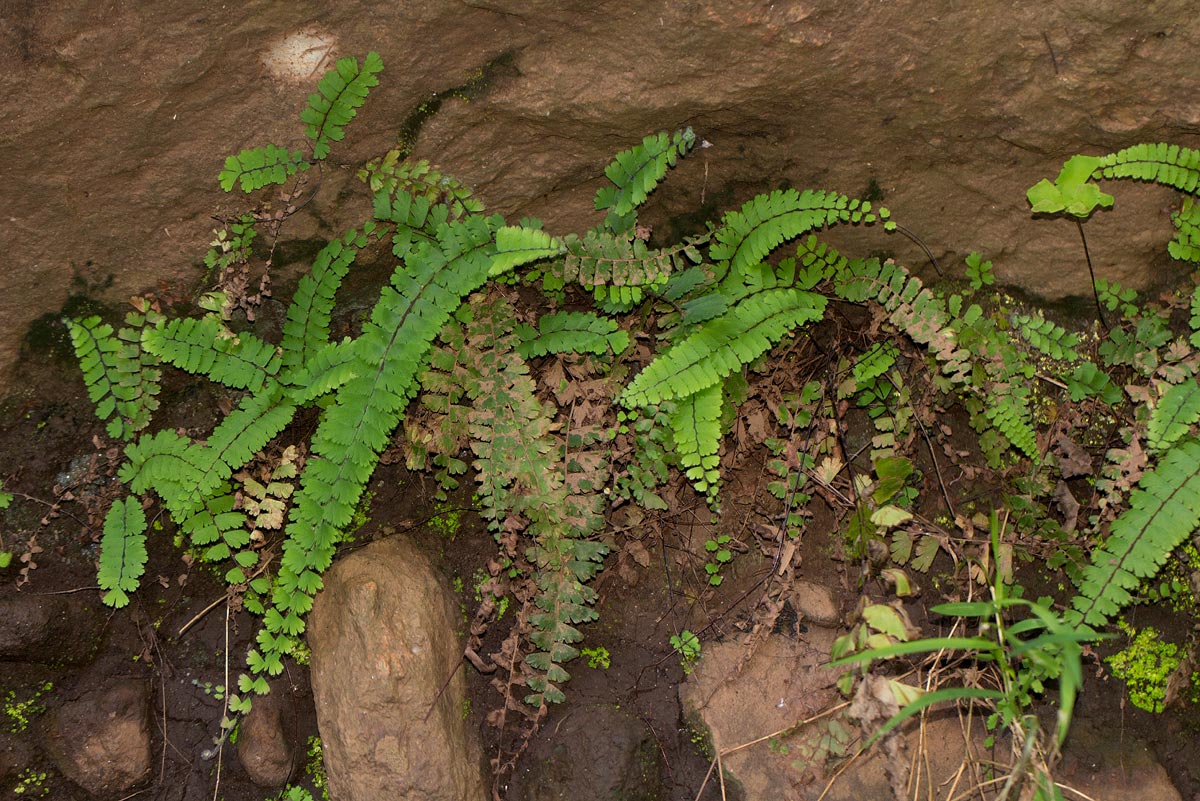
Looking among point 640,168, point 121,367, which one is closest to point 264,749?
point 121,367

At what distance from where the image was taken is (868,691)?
151 inches

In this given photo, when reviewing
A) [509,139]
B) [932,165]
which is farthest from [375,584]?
[932,165]

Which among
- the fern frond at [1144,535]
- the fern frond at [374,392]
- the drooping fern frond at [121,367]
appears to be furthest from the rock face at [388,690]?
the fern frond at [1144,535]

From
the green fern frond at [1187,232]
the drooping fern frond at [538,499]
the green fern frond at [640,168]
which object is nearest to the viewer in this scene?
the green fern frond at [640,168]

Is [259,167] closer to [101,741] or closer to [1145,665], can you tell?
[101,741]

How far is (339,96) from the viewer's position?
3.97 m

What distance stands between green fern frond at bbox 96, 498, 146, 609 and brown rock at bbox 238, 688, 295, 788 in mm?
821

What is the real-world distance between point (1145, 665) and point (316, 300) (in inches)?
163

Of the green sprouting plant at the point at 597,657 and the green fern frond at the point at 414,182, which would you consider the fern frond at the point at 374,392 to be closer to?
the green fern frond at the point at 414,182

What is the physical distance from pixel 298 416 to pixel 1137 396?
3.90 metres

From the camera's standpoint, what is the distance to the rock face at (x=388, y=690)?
4.18m

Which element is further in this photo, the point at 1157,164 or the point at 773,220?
the point at 773,220

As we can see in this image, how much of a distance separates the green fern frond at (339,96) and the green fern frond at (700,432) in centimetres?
185

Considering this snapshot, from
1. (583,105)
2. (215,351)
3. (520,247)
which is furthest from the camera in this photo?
(215,351)
